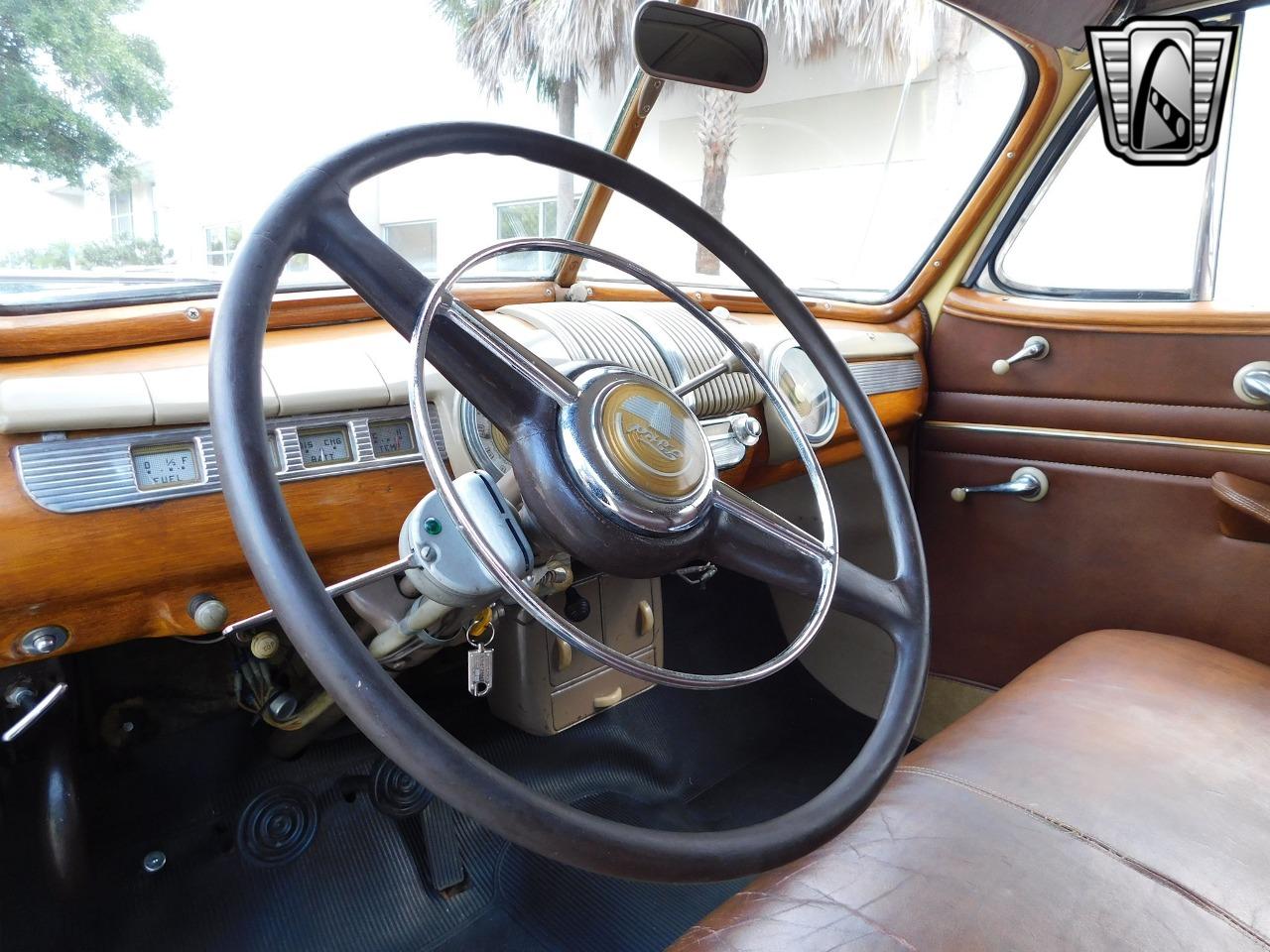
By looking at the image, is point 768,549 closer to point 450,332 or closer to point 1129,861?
point 450,332

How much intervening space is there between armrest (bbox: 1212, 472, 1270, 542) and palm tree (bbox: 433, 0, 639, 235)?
1391 millimetres

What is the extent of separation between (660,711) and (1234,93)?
1.80 meters

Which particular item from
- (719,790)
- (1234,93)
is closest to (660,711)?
(719,790)

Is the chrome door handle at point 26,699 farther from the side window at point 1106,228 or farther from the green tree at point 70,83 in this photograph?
the side window at point 1106,228

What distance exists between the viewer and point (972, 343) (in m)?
2.09

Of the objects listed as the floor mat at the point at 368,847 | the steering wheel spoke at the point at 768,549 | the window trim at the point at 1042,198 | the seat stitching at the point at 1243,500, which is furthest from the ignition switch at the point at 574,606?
the window trim at the point at 1042,198

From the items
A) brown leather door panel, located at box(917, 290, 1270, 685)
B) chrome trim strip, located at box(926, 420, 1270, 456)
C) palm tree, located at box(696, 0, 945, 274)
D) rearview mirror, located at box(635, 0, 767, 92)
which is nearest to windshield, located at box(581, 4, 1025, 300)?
palm tree, located at box(696, 0, 945, 274)

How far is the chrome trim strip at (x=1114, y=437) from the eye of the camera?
1729 mm

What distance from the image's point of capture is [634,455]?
30.8 inches

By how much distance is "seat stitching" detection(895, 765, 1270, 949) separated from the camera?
867 millimetres

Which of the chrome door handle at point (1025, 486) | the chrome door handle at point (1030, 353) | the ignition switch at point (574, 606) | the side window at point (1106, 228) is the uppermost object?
the side window at point (1106, 228)

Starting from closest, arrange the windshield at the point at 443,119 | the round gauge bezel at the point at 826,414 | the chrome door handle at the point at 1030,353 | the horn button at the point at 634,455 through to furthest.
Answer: the horn button at the point at 634,455
the windshield at the point at 443,119
the round gauge bezel at the point at 826,414
the chrome door handle at the point at 1030,353

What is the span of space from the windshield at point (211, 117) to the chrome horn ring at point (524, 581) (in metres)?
0.20

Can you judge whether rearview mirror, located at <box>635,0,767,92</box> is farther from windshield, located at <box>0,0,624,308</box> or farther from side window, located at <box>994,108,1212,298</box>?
side window, located at <box>994,108,1212,298</box>
